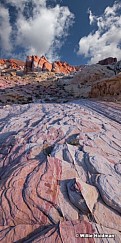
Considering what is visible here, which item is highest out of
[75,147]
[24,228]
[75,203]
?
[75,147]

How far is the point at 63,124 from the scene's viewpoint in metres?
7.90

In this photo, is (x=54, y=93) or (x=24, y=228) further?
(x=54, y=93)

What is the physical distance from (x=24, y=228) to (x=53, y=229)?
0.58m

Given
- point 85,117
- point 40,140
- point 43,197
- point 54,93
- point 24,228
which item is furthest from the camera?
point 54,93

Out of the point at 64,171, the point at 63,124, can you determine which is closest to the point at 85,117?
the point at 63,124

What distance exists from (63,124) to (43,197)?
4033mm

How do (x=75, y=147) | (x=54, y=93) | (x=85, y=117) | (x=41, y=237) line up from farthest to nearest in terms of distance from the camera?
(x=54, y=93)
(x=85, y=117)
(x=75, y=147)
(x=41, y=237)

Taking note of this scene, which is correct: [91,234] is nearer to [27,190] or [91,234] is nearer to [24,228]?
[24,228]

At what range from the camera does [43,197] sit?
4.13 metres

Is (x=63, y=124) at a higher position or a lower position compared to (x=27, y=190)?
higher

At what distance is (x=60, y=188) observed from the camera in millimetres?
4344

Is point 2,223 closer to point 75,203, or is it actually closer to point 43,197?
point 43,197

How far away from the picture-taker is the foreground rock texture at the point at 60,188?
3623 mm

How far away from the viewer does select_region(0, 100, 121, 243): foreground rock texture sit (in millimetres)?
3623
